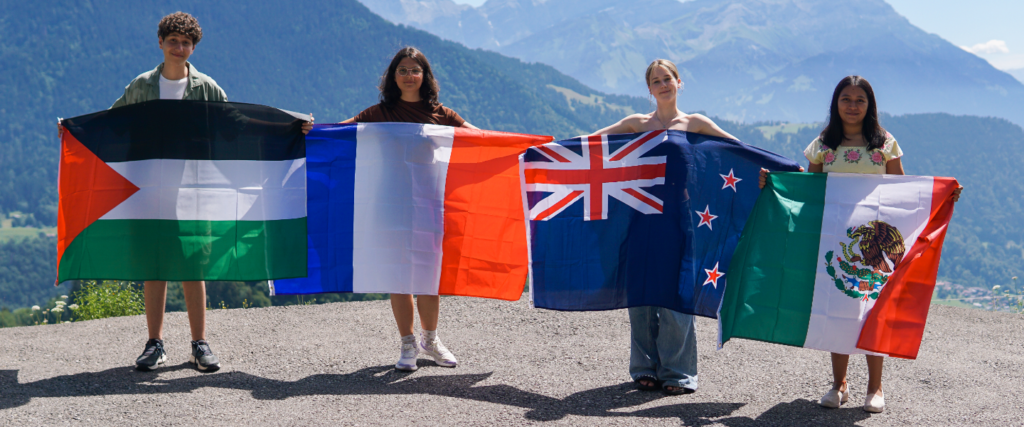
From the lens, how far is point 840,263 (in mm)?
4449

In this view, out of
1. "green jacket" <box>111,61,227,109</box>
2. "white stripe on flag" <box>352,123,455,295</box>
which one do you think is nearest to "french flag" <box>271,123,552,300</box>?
"white stripe on flag" <box>352,123,455,295</box>

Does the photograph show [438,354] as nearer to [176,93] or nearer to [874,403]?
[176,93]

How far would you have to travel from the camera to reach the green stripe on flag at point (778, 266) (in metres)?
4.49

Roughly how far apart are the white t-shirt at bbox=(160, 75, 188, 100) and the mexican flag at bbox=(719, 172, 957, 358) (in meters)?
4.11

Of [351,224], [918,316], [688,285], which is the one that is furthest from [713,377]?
[351,224]

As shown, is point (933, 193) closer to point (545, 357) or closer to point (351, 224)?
point (545, 357)

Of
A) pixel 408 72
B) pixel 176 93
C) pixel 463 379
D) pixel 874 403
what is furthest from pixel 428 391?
pixel 874 403

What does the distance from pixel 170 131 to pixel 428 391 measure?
2.66 m

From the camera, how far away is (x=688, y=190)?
4863mm

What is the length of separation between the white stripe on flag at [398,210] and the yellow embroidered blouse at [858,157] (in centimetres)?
266

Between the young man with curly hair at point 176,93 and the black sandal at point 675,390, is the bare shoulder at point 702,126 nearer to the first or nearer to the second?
the black sandal at point 675,390

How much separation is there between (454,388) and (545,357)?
1239 millimetres

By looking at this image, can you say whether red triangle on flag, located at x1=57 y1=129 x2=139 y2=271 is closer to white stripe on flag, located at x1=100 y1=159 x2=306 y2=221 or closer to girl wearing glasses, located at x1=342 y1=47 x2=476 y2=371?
white stripe on flag, located at x1=100 y1=159 x2=306 y2=221

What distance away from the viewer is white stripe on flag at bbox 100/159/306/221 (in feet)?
16.9
